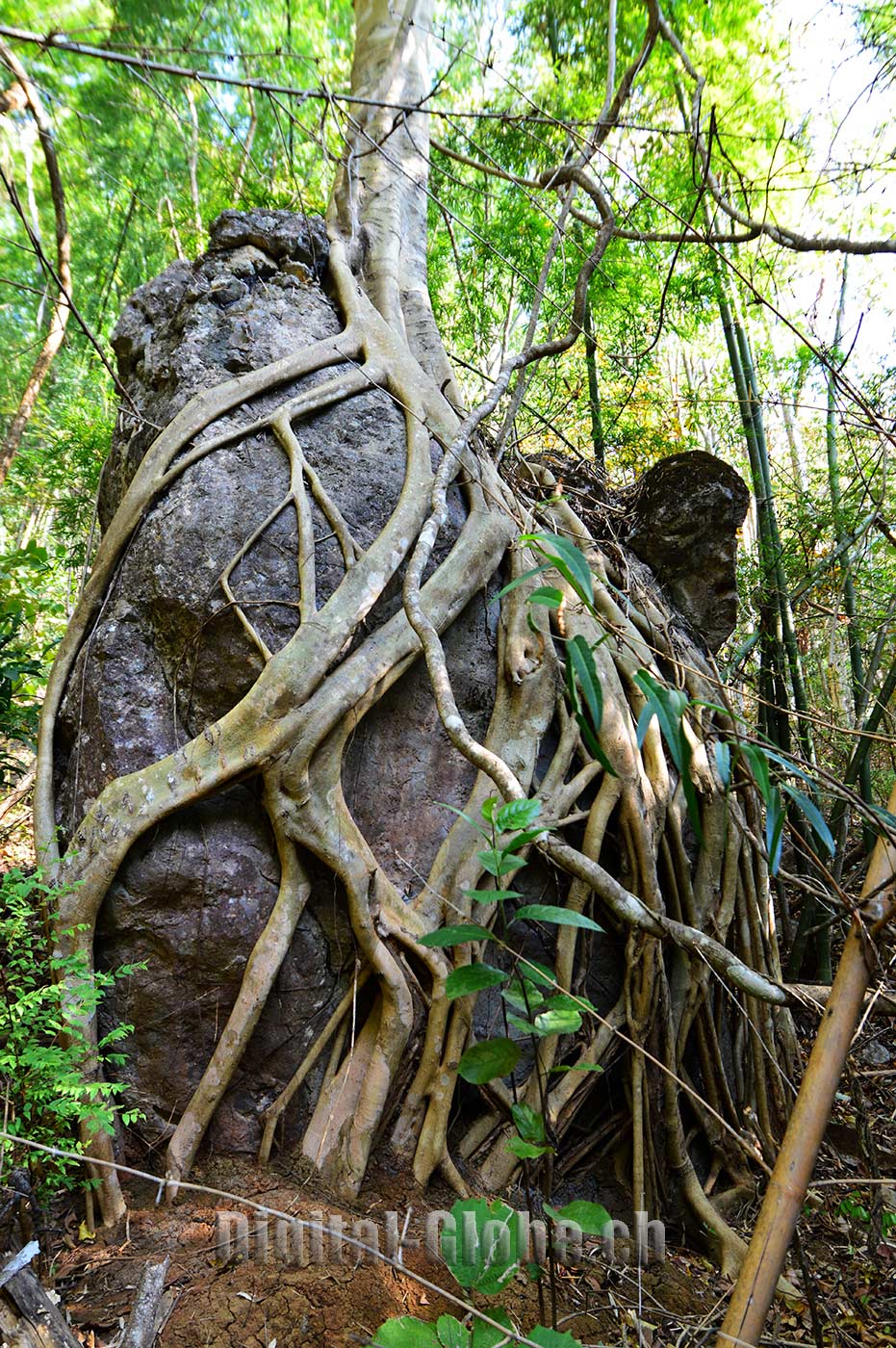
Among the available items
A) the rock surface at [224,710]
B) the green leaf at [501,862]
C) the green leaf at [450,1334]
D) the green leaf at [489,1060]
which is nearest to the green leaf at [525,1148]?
the green leaf at [489,1060]

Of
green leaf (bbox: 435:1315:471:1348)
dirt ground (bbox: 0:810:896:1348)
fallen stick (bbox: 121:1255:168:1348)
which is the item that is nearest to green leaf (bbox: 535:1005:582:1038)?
green leaf (bbox: 435:1315:471:1348)

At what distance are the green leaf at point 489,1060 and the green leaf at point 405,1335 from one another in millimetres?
379

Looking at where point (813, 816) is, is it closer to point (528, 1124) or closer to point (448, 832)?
point (528, 1124)

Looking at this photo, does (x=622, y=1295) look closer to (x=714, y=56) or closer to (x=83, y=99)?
(x=83, y=99)

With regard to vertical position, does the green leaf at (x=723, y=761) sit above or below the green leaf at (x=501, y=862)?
above

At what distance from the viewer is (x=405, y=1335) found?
4.10 feet

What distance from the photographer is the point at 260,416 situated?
3182 millimetres

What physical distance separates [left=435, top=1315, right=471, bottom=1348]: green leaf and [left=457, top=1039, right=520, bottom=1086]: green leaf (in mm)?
363

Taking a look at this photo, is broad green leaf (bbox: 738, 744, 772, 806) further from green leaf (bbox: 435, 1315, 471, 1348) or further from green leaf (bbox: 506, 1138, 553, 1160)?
green leaf (bbox: 435, 1315, 471, 1348)

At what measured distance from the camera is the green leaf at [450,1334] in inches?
49.1

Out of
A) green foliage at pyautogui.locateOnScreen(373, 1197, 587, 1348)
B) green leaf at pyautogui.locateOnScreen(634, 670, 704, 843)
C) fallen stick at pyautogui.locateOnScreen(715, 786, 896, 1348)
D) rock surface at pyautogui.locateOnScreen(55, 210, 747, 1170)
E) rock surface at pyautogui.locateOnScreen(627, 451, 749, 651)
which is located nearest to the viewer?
fallen stick at pyautogui.locateOnScreen(715, 786, 896, 1348)

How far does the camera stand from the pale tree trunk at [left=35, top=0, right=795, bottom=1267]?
7.66 feet

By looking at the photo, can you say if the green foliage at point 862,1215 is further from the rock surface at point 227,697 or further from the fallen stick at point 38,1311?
the fallen stick at point 38,1311

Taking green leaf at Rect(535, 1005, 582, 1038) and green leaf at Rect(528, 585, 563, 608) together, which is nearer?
green leaf at Rect(528, 585, 563, 608)
